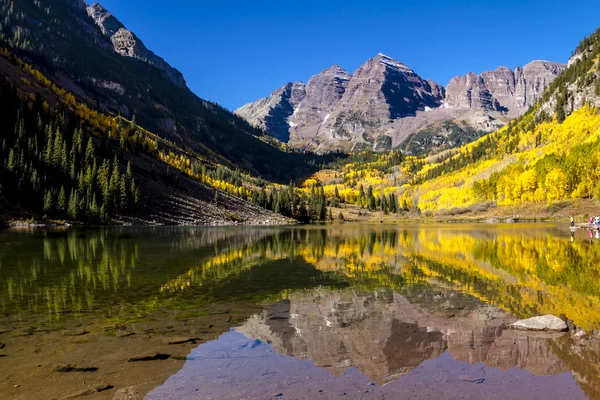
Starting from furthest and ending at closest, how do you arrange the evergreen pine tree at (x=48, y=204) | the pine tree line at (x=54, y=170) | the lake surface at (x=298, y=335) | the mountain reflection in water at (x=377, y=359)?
1. the pine tree line at (x=54, y=170)
2. the evergreen pine tree at (x=48, y=204)
3. the lake surface at (x=298, y=335)
4. the mountain reflection in water at (x=377, y=359)

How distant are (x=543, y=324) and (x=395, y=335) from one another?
524cm

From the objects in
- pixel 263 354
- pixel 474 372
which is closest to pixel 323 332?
pixel 263 354

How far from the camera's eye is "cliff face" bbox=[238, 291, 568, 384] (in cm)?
1203

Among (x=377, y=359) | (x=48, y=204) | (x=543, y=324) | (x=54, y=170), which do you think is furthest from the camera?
(x=54, y=170)

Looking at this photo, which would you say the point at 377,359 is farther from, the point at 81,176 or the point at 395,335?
the point at 81,176

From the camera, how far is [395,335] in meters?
14.7

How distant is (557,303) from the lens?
18688 mm

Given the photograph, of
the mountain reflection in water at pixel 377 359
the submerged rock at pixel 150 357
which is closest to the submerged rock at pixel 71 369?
the submerged rock at pixel 150 357

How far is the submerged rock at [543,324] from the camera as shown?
46.9 feet

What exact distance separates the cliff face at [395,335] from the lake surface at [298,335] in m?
0.07

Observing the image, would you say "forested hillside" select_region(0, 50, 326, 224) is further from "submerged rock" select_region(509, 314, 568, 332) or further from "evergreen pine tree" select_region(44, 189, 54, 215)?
"submerged rock" select_region(509, 314, 568, 332)

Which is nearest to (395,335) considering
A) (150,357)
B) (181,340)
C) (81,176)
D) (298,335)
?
(298,335)

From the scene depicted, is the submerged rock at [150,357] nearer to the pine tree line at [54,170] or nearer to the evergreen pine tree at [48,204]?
the evergreen pine tree at [48,204]

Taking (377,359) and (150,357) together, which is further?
(377,359)
